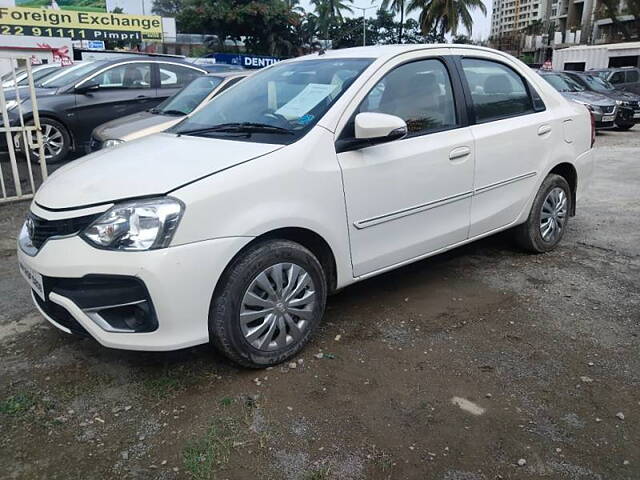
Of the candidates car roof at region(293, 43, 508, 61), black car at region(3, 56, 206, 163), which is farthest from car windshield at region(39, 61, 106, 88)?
car roof at region(293, 43, 508, 61)

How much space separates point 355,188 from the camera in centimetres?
323

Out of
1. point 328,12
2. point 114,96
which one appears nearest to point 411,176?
point 114,96

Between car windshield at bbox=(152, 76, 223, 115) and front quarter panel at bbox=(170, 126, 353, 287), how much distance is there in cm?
453

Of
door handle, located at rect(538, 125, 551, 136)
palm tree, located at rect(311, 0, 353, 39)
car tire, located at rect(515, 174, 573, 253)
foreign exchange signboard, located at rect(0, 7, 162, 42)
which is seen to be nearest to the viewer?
door handle, located at rect(538, 125, 551, 136)

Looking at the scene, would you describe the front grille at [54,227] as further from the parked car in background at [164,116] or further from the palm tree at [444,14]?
the palm tree at [444,14]

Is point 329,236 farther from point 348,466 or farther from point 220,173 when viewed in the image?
point 348,466

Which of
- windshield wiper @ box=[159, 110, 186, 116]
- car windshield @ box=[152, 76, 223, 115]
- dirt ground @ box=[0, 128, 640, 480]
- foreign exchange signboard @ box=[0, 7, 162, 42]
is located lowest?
dirt ground @ box=[0, 128, 640, 480]

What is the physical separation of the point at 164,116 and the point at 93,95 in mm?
2476

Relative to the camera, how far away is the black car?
8586mm

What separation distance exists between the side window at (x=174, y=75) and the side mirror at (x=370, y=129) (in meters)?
7.06

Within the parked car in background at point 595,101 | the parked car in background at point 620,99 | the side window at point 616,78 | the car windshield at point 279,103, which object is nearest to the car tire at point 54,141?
the car windshield at point 279,103

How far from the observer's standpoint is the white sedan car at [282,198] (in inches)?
104

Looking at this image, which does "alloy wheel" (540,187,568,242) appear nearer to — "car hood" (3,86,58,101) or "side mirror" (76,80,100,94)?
"side mirror" (76,80,100,94)

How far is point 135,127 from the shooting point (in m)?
6.68
